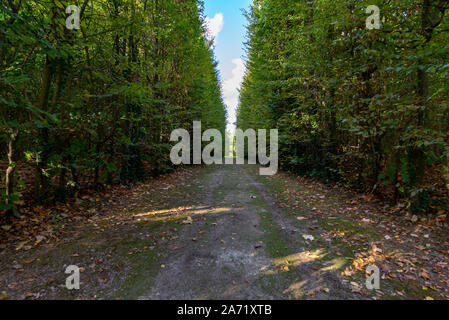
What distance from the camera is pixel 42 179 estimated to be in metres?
5.29

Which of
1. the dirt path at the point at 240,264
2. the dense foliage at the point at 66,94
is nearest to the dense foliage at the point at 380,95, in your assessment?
the dirt path at the point at 240,264

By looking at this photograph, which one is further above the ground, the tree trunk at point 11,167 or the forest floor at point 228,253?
the tree trunk at point 11,167

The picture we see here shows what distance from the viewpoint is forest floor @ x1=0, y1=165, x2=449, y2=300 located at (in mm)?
2848

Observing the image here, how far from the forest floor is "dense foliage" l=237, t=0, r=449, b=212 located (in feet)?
4.53

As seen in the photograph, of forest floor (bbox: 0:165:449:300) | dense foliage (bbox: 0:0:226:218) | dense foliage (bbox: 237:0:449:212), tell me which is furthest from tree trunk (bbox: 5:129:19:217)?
dense foliage (bbox: 237:0:449:212)

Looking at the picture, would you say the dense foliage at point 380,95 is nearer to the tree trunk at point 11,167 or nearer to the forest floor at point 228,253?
the forest floor at point 228,253

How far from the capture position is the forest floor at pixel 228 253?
2.85m

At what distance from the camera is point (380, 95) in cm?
509

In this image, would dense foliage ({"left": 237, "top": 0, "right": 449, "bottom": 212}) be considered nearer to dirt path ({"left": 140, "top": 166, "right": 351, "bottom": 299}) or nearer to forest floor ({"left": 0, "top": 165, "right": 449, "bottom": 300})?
forest floor ({"left": 0, "top": 165, "right": 449, "bottom": 300})

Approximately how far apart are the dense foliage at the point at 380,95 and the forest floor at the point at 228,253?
138 centimetres

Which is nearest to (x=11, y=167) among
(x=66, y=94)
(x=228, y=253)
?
(x=66, y=94)
